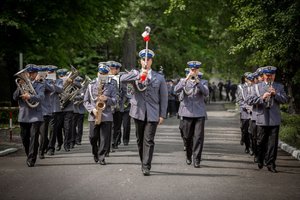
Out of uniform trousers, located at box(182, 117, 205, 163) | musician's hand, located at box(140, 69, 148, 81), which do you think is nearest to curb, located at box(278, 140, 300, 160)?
uniform trousers, located at box(182, 117, 205, 163)

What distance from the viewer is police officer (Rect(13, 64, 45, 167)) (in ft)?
41.9

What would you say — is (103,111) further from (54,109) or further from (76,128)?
(76,128)

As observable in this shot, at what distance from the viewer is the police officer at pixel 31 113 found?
1277cm

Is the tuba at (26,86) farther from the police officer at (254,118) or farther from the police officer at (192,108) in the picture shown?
the police officer at (254,118)

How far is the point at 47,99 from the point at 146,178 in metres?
4.52

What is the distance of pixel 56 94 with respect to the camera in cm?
1586

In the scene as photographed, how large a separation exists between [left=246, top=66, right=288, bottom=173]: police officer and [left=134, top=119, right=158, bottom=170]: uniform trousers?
2.24 metres

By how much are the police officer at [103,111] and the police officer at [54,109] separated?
1.61m

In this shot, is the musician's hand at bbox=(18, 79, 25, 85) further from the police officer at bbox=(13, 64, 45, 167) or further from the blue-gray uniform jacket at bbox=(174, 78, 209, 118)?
the blue-gray uniform jacket at bbox=(174, 78, 209, 118)

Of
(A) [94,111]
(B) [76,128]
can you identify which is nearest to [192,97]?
(A) [94,111]

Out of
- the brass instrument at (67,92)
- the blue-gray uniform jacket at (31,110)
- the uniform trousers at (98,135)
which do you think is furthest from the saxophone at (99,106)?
the brass instrument at (67,92)

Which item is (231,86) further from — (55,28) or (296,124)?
(296,124)

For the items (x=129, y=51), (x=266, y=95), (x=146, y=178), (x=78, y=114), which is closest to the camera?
(x=146, y=178)

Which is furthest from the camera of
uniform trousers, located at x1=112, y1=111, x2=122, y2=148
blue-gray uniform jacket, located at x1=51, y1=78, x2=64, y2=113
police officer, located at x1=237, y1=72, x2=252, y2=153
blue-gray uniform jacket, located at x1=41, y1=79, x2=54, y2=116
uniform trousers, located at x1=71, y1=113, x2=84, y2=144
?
uniform trousers, located at x1=71, y1=113, x2=84, y2=144
